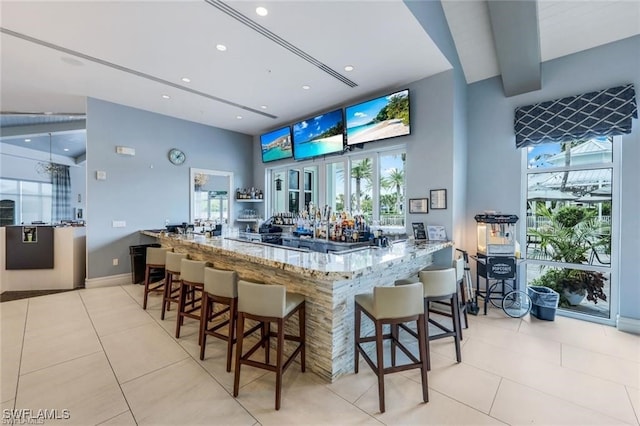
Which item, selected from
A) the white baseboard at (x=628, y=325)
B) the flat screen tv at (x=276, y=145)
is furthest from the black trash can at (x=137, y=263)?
the white baseboard at (x=628, y=325)

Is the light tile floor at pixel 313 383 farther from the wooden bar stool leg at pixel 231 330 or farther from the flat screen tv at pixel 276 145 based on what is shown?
the flat screen tv at pixel 276 145

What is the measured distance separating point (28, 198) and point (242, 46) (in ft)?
34.1

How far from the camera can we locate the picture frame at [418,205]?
12.8 ft

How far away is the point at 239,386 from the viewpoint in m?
2.09

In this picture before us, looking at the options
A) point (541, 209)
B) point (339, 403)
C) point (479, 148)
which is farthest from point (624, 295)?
point (339, 403)

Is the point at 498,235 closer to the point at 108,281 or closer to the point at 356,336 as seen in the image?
the point at 356,336

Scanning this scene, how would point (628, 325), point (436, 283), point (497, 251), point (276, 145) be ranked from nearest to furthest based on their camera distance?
point (436, 283) → point (628, 325) → point (497, 251) → point (276, 145)

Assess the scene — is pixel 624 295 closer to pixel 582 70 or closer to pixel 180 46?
pixel 582 70

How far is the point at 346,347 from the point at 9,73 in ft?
Answer: 19.2

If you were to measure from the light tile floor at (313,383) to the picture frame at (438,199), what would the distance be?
164cm

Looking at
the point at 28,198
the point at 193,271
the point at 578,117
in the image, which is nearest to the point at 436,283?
the point at 193,271

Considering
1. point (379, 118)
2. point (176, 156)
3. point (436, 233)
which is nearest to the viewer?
point (436, 233)

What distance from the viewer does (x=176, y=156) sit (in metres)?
5.60

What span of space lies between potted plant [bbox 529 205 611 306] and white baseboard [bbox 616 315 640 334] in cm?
32
